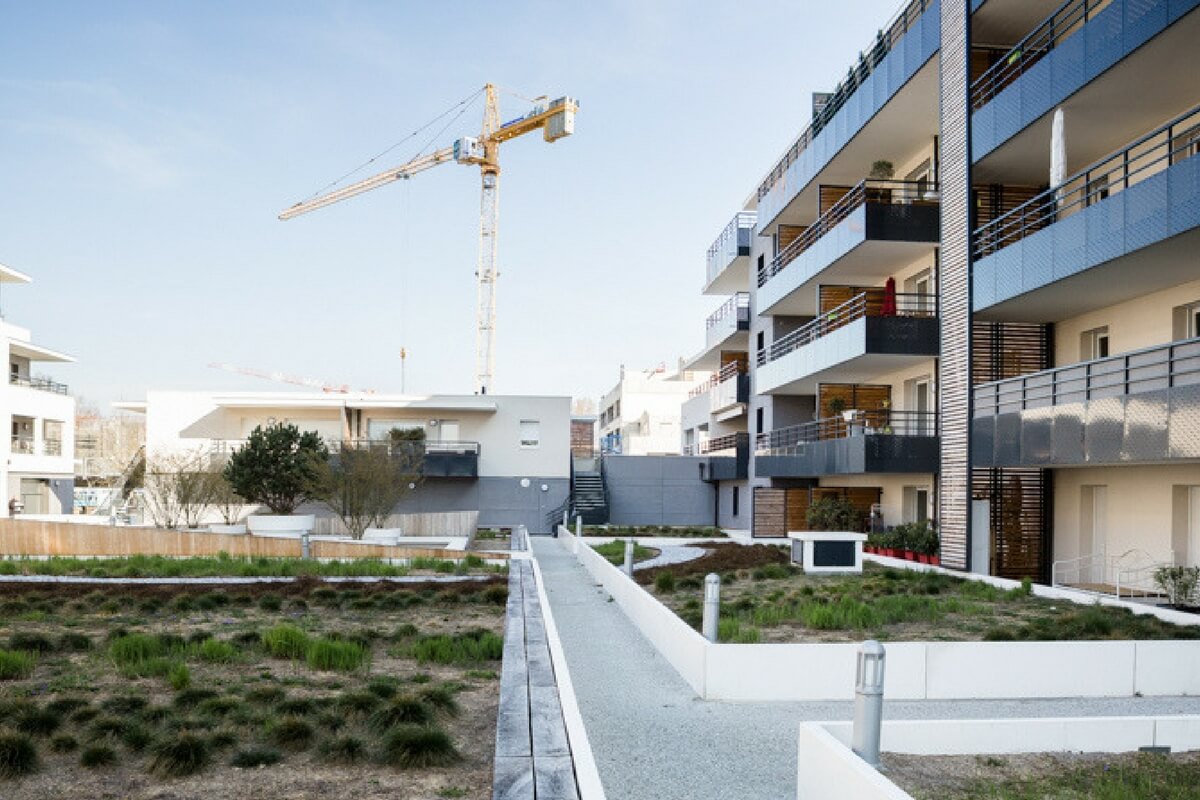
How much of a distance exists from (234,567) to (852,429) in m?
14.0

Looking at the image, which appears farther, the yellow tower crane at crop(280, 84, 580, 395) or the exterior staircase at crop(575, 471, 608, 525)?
the yellow tower crane at crop(280, 84, 580, 395)

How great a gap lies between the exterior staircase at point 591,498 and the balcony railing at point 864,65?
15.9 m

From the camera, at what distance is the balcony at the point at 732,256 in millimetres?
39719

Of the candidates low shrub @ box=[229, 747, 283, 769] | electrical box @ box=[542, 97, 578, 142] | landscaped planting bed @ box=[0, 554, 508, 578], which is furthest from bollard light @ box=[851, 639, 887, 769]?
electrical box @ box=[542, 97, 578, 142]

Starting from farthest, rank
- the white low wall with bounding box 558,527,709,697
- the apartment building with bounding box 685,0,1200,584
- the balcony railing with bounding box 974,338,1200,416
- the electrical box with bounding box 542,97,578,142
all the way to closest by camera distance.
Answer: the electrical box with bounding box 542,97,578,142
the apartment building with bounding box 685,0,1200,584
the balcony railing with bounding box 974,338,1200,416
the white low wall with bounding box 558,527,709,697

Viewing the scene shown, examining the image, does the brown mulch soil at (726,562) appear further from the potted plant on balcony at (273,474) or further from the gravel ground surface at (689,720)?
the potted plant on balcony at (273,474)

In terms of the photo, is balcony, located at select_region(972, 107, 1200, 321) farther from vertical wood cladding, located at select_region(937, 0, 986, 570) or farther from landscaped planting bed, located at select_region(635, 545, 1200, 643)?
landscaped planting bed, located at select_region(635, 545, 1200, 643)

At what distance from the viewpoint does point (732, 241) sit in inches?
1594

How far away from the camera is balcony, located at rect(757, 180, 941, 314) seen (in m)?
22.8

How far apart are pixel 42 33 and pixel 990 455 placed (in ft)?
62.8

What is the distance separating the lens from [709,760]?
7363 millimetres

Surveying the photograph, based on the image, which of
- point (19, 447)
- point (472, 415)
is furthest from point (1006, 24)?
point (19, 447)

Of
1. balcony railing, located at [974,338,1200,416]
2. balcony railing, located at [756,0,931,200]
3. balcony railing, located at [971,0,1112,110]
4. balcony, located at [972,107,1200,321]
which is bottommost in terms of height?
balcony railing, located at [974,338,1200,416]

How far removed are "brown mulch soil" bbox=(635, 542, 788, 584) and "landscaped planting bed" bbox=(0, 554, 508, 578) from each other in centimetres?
338
